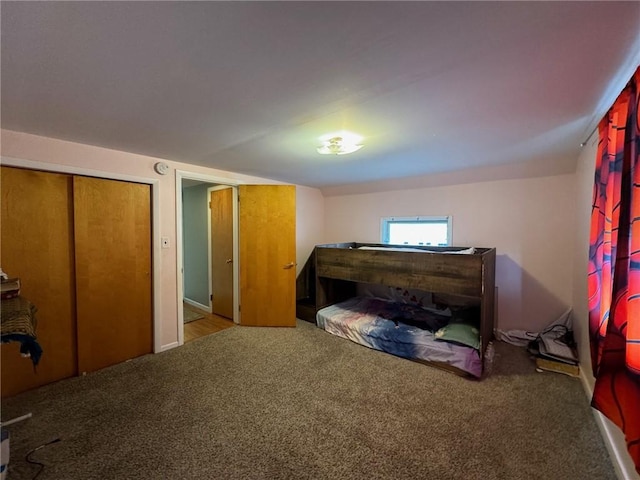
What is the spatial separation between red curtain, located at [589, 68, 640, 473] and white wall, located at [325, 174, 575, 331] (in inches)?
64.4

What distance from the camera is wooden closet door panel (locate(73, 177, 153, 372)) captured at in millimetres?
2393

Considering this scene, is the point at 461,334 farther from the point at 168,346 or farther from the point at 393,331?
the point at 168,346

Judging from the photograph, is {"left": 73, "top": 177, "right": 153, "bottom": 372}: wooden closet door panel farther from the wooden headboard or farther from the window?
the window

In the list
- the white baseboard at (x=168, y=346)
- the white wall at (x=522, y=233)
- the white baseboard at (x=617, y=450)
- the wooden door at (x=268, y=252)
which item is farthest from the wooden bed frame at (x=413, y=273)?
the white baseboard at (x=168, y=346)

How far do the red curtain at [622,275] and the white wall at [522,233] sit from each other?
1637 mm

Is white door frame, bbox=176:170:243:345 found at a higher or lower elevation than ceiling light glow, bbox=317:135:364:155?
lower

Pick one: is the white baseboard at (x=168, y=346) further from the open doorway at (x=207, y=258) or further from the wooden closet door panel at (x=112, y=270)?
the open doorway at (x=207, y=258)

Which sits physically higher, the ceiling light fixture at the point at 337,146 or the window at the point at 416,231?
the ceiling light fixture at the point at 337,146

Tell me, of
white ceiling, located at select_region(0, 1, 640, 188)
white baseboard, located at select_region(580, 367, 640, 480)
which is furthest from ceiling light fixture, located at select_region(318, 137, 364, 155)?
white baseboard, located at select_region(580, 367, 640, 480)

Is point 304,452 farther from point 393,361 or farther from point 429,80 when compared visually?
point 429,80

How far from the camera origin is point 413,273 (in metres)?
2.76

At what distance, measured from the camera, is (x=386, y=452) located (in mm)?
1553

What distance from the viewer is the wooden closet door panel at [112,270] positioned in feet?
7.85

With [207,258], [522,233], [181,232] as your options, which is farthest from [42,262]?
[522,233]
